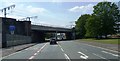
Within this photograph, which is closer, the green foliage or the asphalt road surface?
the asphalt road surface

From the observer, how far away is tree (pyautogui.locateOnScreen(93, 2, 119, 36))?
105 metres

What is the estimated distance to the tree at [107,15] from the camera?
105150mm

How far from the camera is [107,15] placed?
347 ft

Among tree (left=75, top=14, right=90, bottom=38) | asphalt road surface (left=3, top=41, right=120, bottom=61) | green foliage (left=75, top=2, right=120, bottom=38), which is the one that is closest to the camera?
asphalt road surface (left=3, top=41, right=120, bottom=61)

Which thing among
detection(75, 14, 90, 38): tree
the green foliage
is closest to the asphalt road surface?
the green foliage

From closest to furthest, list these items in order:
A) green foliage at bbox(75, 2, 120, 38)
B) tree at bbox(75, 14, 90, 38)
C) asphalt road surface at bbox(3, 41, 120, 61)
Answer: asphalt road surface at bbox(3, 41, 120, 61), green foliage at bbox(75, 2, 120, 38), tree at bbox(75, 14, 90, 38)

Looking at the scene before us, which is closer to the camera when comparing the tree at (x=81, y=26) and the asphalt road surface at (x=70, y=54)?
the asphalt road surface at (x=70, y=54)

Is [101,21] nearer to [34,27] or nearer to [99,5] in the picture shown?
[99,5]

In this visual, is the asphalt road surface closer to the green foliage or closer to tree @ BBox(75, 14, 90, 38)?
the green foliage

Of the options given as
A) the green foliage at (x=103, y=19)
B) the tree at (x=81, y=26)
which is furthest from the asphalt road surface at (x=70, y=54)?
the tree at (x=81, y=26)

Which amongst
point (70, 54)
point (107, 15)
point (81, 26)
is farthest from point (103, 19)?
point (70, 54)

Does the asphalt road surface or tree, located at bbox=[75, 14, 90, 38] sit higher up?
tree, located at bbox=[75, 14, 90, 38]

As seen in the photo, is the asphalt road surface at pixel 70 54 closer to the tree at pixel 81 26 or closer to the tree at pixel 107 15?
the tree at pixel 107 15

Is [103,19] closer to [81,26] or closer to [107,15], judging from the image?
[107,15]
